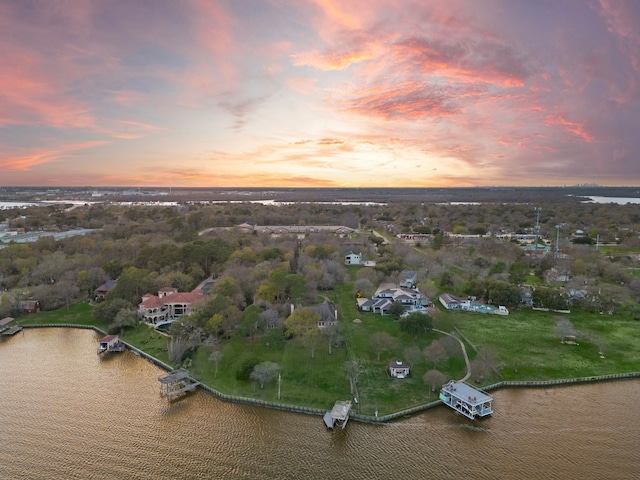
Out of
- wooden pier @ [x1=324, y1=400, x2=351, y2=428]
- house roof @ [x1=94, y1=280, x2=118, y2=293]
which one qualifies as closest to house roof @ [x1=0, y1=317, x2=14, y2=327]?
house roof @ [x1=94, y1=280, x2=118, y2=293]

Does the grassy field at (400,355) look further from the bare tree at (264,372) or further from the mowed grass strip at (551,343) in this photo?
the bare tree at (264,372)

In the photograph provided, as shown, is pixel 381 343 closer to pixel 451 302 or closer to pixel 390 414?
pixel 390 414

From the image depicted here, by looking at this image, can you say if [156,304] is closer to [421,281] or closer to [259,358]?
[259,358]

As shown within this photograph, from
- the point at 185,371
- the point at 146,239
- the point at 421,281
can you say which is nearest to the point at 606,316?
the point at 421,281

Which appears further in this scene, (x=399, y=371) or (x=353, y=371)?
(x=353, y=371)

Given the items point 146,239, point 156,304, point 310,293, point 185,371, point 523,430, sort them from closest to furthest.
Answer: point 523,430 < point 185,371 < point 156,304 < point 310,293 < point 146,239

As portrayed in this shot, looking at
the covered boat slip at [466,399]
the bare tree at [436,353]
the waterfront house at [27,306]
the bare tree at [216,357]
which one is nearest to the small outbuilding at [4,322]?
the waterfront house at [27,306]

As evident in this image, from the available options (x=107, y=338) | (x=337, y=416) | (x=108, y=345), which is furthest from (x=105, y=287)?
(x=337, y=416)
